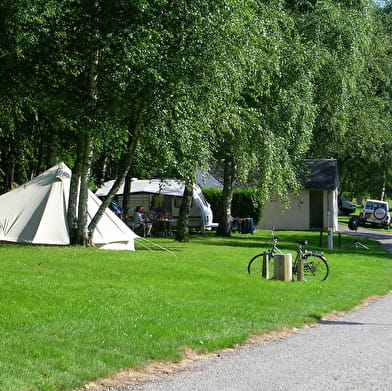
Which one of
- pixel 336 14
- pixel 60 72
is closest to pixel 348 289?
pixel 60 72

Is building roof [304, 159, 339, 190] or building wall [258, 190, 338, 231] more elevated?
building roof [304, 159, 339, 190]

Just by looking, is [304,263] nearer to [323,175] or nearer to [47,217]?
[47,217]

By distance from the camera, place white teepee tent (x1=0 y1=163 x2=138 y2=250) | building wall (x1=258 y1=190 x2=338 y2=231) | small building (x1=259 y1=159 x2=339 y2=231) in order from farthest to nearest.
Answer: building wall (x1=258 y1=190 x2=338 y2=231)
small building (x1=259 y1=159 x2=339 y2=231)
white teepee tent (x1=0 y1=163 x2=138 y2=250)

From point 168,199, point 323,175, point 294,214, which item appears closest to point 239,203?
point 294,214

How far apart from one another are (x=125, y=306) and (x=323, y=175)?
33691 mm

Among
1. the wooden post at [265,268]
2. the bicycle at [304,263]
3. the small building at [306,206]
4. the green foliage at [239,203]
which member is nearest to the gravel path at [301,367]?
the wooden post at [265,268]

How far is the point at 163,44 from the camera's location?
55.9 feet

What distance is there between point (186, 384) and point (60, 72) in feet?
42.5

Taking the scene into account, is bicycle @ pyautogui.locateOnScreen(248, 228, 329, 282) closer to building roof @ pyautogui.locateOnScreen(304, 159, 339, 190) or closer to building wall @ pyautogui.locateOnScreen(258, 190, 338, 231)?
building roof @ pyautogui.locateOnScreen(304, 159, 339, 190)

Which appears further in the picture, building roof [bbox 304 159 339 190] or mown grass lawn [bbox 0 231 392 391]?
building roof [bbox 304 159 339 190]

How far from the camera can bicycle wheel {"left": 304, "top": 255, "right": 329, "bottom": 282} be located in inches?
652

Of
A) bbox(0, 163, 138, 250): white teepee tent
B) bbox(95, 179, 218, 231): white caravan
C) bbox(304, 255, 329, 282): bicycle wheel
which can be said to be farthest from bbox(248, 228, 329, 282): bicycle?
bbox(95, 179, 218, 231): white caravan

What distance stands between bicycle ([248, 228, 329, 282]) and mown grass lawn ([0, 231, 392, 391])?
0.37 m

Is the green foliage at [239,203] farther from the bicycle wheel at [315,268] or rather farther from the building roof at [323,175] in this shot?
the bicycle wheel at [315,268]
